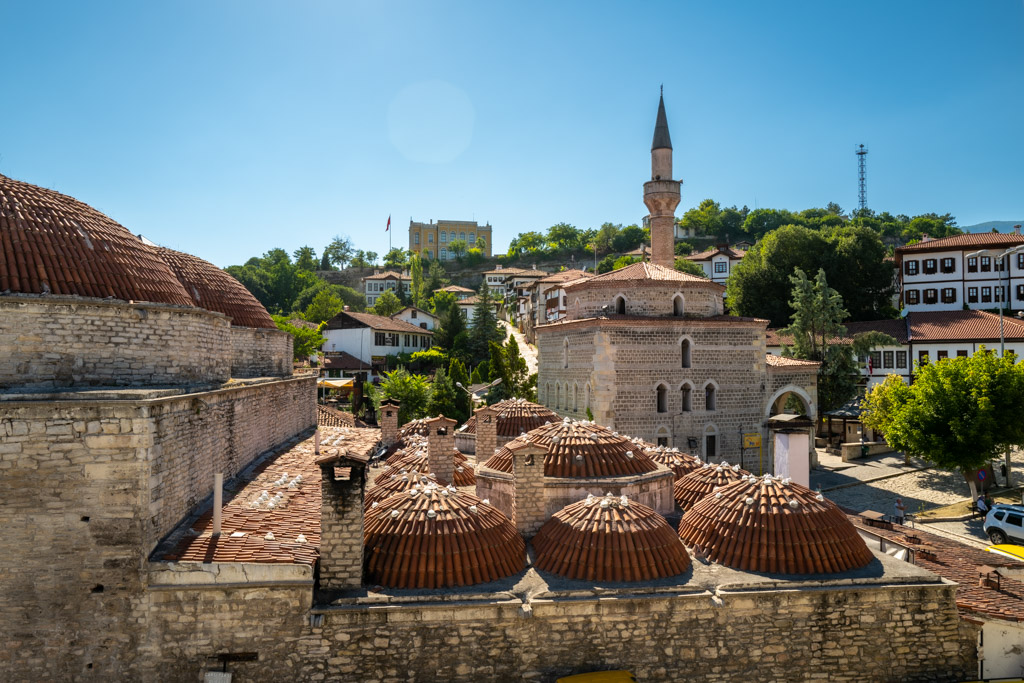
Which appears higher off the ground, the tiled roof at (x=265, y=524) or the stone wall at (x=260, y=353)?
the stone wall at (x=260, y=353)

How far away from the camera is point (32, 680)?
7.11 metres

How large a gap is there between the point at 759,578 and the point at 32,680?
9.05 meters

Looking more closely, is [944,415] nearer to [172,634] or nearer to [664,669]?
[664,669]

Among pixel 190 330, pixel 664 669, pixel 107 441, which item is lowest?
pixel 664 669

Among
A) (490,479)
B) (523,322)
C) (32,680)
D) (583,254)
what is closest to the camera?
(32,680)

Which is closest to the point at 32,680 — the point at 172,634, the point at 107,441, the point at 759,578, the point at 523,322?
the point at 172,634

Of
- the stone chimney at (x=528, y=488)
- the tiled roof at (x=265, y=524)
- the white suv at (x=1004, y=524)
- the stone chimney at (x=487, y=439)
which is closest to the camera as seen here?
the tiled roof at (x=265, y=524)

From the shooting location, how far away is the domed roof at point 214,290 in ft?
47.2

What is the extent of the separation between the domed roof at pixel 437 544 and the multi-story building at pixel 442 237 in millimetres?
80756

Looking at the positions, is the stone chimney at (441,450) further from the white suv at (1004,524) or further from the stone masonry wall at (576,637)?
the white suv at (1004,524)

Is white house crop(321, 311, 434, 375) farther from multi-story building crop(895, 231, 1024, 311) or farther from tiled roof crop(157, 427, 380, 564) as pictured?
multi-story building crop(895, 231, 1024, 311)

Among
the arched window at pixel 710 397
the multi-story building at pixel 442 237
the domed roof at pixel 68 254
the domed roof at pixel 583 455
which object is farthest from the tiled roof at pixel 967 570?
the multi-story building at pixel 442 237

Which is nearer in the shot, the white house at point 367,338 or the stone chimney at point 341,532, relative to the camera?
the stone chimney at point 341,532

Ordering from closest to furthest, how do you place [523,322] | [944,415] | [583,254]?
[944,415] → [523,322] → [583,254]
